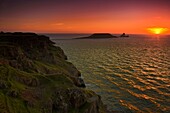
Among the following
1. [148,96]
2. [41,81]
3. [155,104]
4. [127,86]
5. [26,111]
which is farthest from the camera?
[127,86]

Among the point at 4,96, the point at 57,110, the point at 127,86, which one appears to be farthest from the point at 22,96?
the point at 127,86

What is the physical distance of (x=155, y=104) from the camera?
34.3 metres

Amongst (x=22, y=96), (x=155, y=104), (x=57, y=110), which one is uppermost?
(x=22, y=96)

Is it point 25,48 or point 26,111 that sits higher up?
point 25,48

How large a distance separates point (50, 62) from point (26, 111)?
3097 cm

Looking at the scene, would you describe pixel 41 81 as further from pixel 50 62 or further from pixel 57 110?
pixel 50 62

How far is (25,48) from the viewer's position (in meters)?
50.2

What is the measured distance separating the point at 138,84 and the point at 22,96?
3151 cm

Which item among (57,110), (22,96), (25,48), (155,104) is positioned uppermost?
(25,48)

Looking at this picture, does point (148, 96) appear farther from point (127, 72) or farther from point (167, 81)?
point (127, 72)

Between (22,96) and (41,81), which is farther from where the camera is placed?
(41,81)

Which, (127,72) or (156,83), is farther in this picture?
(127,72)

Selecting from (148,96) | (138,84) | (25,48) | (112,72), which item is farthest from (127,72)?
(25,48)

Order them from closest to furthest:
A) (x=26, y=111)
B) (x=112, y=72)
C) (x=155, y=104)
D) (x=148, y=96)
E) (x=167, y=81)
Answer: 1. (x=26, y=111)
2. (x=155, y=104)
3. (x=148, y=96)
4. (x=167, y=81)
5. (x=112, y=72)
